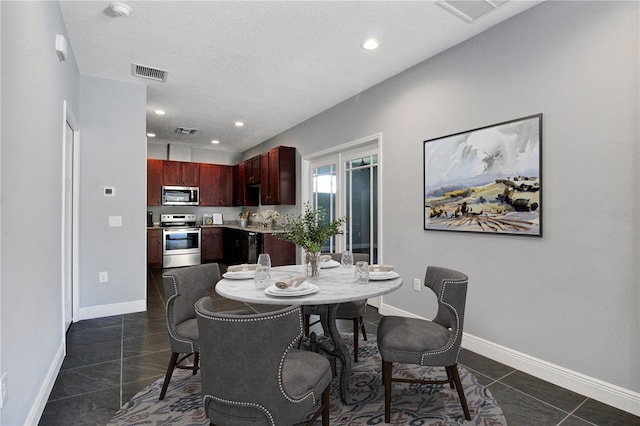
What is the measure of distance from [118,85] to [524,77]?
4.10 m

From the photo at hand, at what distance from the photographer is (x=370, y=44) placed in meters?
3.05

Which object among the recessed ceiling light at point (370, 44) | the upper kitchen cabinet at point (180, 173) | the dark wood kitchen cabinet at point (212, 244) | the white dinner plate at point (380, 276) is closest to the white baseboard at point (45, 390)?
the white dinner plate at point (380, 276)

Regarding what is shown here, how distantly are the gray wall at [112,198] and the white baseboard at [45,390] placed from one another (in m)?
1.22

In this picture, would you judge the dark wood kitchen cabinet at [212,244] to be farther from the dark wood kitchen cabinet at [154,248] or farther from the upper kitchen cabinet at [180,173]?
the upper kitchen cabinet at [180,173]

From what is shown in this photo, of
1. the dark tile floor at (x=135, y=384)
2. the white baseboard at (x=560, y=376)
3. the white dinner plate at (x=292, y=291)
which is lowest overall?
the dark tile floor at (x=135, y=384)

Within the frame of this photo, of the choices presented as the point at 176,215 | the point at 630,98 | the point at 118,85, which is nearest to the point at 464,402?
the point at 630,98

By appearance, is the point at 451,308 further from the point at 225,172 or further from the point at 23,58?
the point at 225,172

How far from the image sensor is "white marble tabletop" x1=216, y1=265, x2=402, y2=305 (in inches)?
68.1

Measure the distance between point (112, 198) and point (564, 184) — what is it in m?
4.33

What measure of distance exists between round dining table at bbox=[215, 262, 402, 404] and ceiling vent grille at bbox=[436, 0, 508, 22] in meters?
1.98

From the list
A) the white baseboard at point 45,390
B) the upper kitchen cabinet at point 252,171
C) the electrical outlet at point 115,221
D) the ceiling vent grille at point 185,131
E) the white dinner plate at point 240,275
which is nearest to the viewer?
the white baseboard at point 45,390

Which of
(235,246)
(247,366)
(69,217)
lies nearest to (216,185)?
(235,246)

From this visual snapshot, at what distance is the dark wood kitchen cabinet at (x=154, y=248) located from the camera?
6.94 metres

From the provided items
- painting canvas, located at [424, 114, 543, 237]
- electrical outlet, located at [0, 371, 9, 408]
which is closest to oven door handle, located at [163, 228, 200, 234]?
painting canvas, located at [424, 114, 543, 237]
